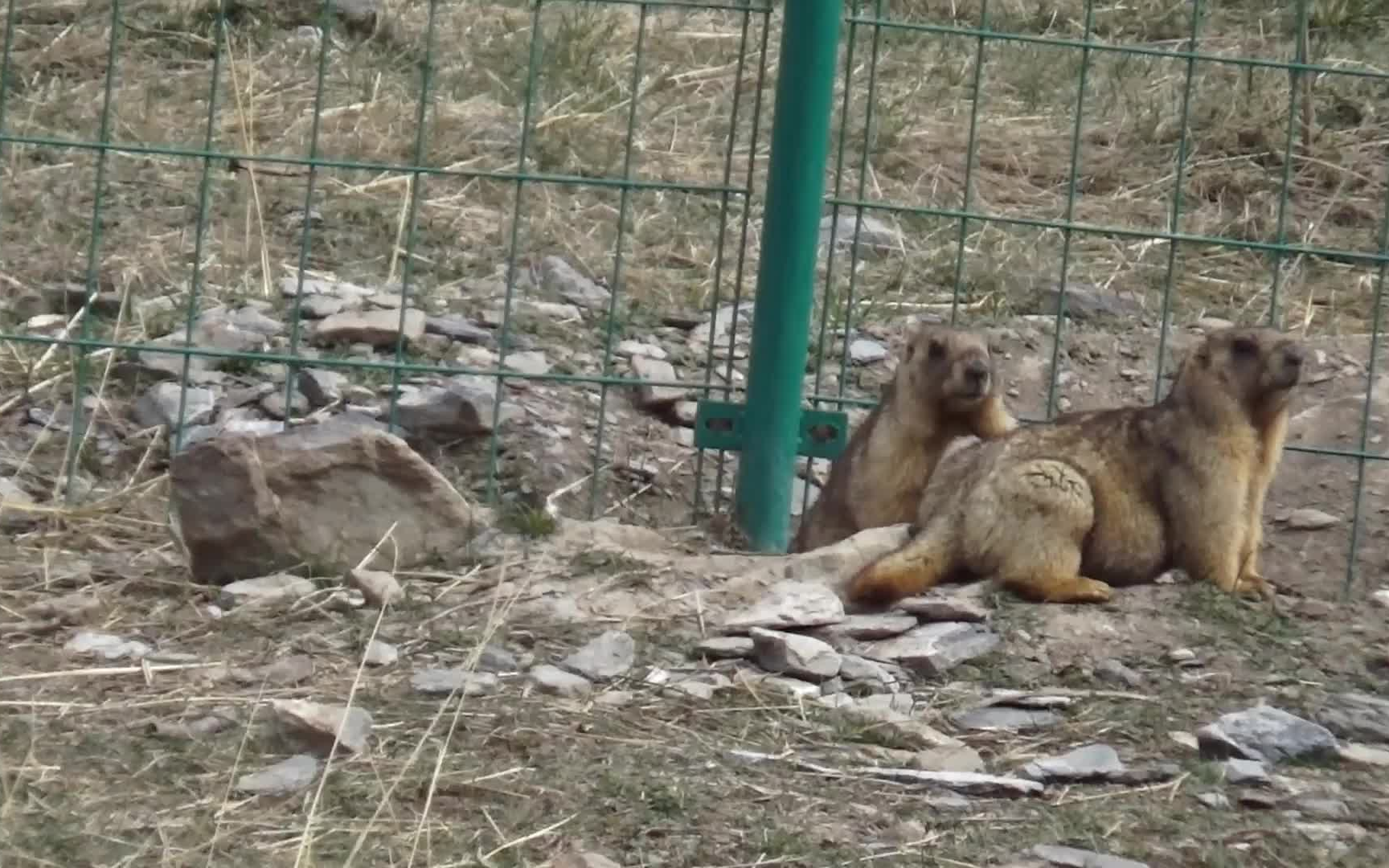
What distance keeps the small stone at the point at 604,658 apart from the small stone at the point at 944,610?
79 cm

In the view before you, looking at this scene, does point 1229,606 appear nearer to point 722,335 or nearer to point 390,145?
point 722,335

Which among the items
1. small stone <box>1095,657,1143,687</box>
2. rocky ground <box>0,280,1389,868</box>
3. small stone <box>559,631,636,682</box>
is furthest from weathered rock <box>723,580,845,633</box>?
small stone <box>1095,657,1143,687</box>

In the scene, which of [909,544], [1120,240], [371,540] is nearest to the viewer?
[371,540]

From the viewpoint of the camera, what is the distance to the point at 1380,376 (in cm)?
737

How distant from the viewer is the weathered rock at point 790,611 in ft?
17.0

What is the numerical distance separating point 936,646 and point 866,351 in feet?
8.97

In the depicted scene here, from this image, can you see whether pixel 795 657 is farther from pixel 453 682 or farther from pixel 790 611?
pixel 453 682

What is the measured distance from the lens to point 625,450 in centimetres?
692

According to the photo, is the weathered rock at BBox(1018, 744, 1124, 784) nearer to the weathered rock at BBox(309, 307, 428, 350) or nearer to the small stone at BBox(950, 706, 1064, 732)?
the small stone at BBox(950, 706, 1064, 732)

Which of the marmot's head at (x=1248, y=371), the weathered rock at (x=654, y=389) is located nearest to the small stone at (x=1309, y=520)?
the marmot's head at (x=1248, y=371)

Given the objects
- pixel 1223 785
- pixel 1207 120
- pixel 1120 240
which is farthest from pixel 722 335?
pixel 1223 785

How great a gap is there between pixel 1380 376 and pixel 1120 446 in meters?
1.69

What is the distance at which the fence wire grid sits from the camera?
258 inches

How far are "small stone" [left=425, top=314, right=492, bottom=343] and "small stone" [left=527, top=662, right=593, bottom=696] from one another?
278cm
